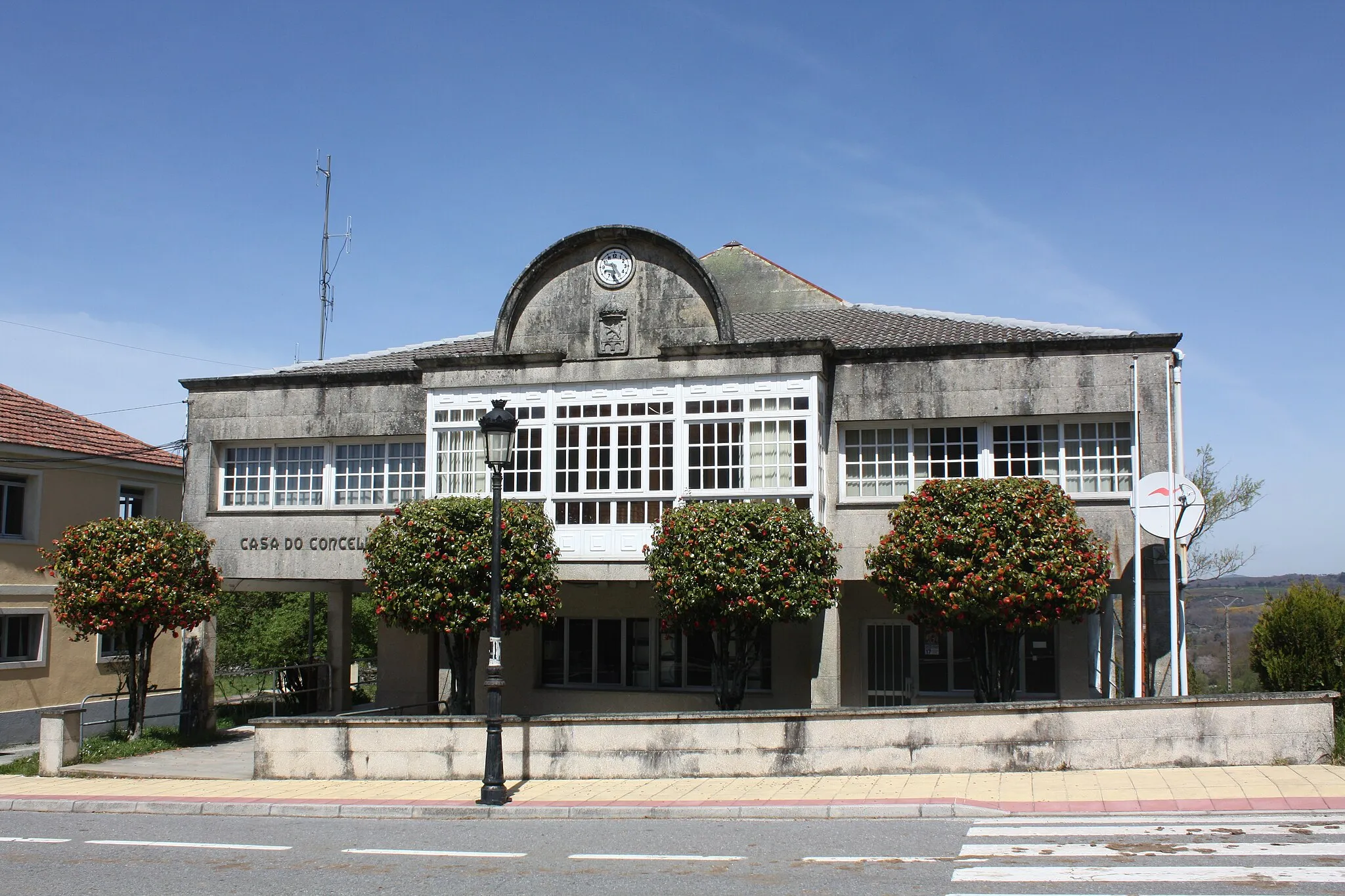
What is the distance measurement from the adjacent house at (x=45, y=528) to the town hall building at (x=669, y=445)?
15.5ft

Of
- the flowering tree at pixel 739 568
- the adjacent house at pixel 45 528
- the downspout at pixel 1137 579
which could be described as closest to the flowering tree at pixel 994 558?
the downspout at pixel 1137 579

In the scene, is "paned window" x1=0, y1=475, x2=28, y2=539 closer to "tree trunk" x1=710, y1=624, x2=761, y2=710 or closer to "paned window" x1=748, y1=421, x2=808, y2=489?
"tree trunk" x1=710, y1=624, x2=761, y2=710

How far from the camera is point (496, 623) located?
14039mm

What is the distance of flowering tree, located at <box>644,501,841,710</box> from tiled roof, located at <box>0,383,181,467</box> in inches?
593

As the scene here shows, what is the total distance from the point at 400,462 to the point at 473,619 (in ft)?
18.0

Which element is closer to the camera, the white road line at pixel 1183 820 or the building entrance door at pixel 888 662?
the white road line at pixel 1183 820

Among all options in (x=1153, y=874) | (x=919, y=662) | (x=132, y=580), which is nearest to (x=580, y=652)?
(x=919, y=662)

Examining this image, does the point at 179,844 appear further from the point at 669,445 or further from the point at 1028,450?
the point at 1028,450

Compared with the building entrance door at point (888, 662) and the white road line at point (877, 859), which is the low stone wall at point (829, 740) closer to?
the white road line at point (877, 859)

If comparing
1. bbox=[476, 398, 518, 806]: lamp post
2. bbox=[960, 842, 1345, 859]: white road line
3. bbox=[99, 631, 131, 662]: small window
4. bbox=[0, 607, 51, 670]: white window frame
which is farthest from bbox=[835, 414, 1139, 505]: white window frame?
bbox=[0, 607, 51, 670]: white window frame

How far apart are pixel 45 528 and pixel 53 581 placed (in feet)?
3.66

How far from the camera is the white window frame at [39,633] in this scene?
23000 mm

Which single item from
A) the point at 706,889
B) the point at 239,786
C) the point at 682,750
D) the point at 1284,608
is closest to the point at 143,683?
the point at 239,786

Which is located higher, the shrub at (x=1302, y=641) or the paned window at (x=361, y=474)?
the paned window at (x=361, y=474)
